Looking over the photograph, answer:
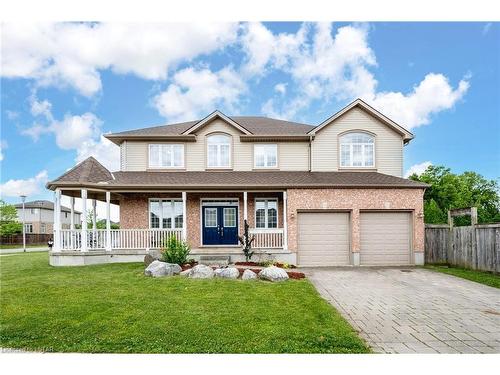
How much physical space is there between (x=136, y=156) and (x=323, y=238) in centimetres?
961

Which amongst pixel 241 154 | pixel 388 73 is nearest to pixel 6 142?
pixel 241 154

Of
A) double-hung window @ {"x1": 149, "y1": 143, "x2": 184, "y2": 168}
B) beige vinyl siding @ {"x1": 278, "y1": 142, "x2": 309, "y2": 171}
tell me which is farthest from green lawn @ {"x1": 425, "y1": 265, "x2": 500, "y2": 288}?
double-hung window @ {"x1": 149, "y1": 143, "x2": 184, "y2": 168}

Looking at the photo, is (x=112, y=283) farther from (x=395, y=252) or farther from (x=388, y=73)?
(x=388, y=73)

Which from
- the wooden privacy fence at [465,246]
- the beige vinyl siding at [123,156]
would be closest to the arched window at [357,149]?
the wooden privacy fence at [465,246]

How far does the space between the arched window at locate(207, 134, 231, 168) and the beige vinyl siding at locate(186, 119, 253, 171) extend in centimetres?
20

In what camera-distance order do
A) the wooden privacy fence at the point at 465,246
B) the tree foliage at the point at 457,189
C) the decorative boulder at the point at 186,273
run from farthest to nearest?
the tree foliage at the point at 457,189, the wooden privacy fence at the point at 465,246, the decorative boulder at the point at 186,273

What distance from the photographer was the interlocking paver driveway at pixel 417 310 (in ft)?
15.9

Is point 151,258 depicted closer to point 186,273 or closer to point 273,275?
point 186,273

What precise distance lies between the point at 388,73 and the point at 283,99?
5421 mm

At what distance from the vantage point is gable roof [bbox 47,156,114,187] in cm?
1277

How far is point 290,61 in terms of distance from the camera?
40.5 ft

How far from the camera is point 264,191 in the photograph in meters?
13.7

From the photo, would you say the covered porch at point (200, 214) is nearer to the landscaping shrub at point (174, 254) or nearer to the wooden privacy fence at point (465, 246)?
the landscaping shrub at point (174, 254)

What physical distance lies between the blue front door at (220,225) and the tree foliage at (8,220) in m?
31.6
